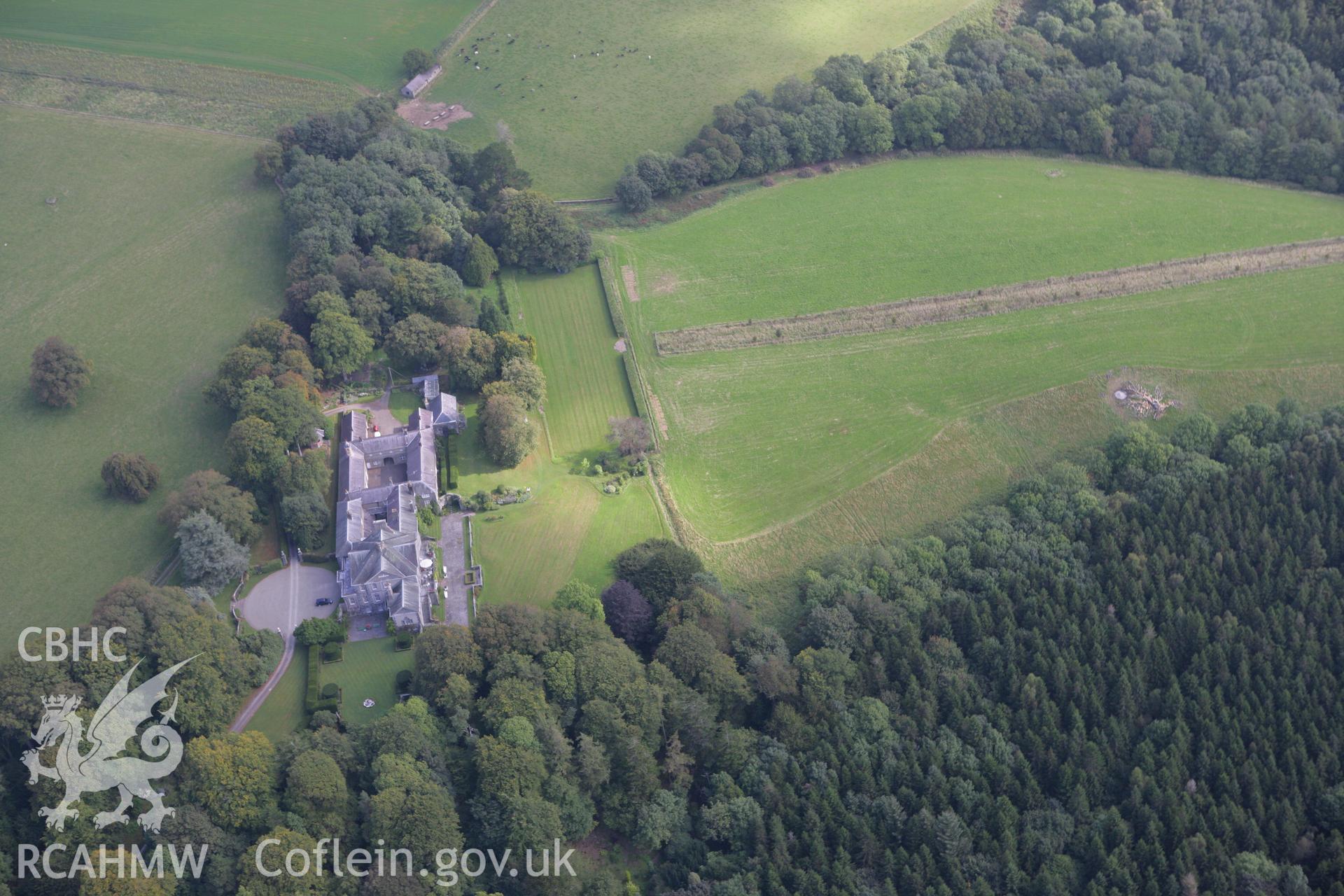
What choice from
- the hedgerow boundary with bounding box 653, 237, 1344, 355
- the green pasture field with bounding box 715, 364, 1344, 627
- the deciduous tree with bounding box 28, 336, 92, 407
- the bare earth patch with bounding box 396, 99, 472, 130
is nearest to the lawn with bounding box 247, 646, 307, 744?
the green pasture field with bounding box 715, 364, 1344, 627

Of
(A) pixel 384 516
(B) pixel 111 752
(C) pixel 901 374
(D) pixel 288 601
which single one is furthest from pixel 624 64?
(B) pixel 111 752

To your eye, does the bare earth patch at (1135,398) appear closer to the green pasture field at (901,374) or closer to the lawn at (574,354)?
the green pasture field at (901,374)

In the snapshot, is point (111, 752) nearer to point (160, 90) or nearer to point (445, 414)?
point (445, 414)

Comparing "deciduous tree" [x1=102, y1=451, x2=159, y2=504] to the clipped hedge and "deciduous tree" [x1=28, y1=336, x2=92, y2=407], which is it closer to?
"deciduous tree" [x1=28, y1=336, x2=92, y2=407]

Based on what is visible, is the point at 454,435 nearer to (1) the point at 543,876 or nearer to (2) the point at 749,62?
(1) the point at 543,876

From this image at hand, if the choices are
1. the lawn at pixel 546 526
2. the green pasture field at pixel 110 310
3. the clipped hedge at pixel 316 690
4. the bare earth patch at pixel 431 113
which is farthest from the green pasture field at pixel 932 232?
the clipped hedge at pixel 316 690

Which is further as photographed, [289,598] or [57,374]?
[57,374]

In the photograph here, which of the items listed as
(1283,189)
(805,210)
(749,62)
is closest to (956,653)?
(805,210)

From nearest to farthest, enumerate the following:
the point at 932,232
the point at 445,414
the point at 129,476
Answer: the point at 129,476, the point at 445,414, the point at 932,232
